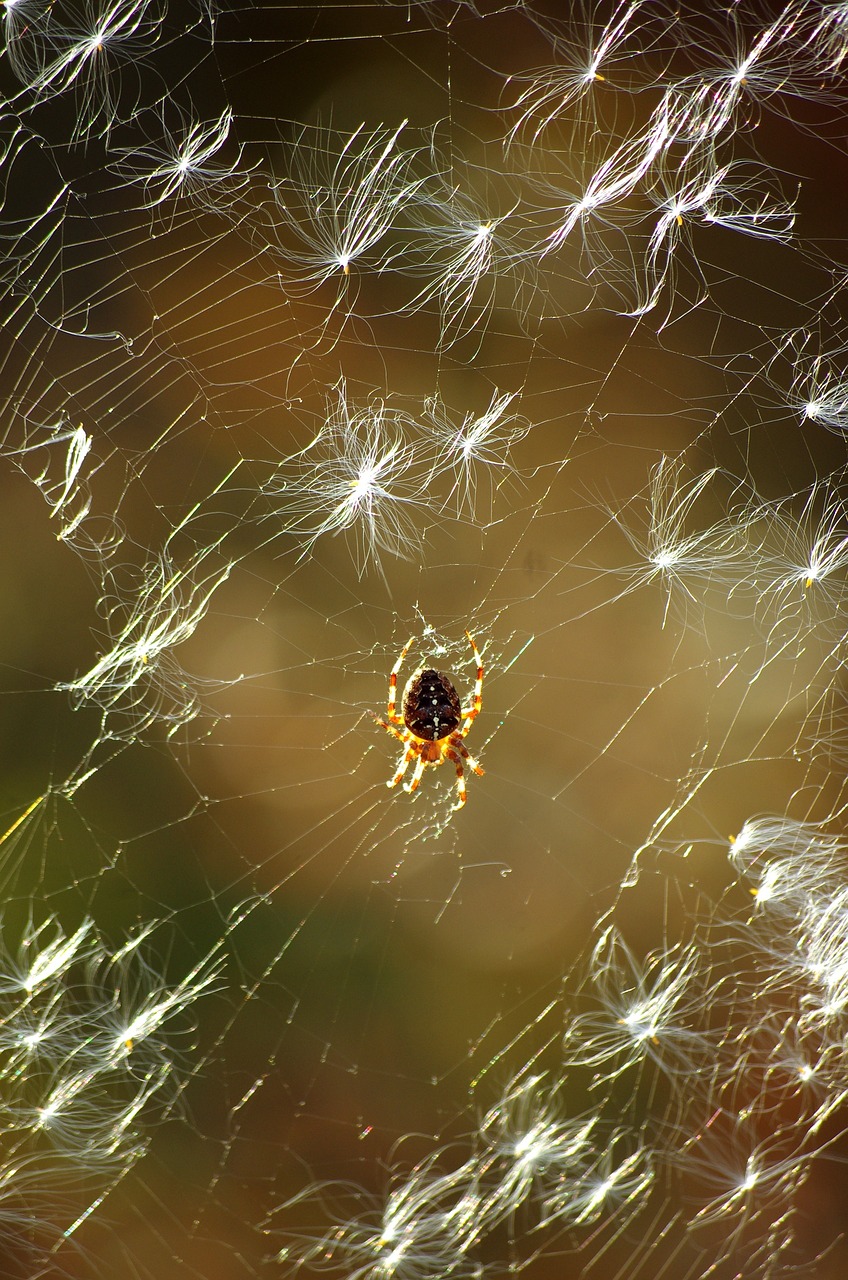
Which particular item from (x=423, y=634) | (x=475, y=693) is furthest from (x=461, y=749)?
(x=423, y=634)

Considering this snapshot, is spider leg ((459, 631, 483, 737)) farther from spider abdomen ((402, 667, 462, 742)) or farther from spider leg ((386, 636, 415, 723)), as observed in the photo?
spider leg ((386, 636, 415, 723))

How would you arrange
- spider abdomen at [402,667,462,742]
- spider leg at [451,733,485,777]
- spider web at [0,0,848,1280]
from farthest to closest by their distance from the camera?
1. spider leg at [451,733,485,777]
2. spider abdomen at [402,667,462,742]
3. spider web at [0,0,848,1280]

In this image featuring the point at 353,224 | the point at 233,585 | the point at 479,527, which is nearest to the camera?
the point at 353,224

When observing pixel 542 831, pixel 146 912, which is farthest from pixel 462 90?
pixel 146 912

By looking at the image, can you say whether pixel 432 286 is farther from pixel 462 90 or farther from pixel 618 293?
pixel 462 90

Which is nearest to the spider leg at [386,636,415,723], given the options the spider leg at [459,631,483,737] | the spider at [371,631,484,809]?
the spider at [371,631,484,809]

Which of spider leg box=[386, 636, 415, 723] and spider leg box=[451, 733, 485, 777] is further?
spider leg box=[451, 733, 485, 777]
